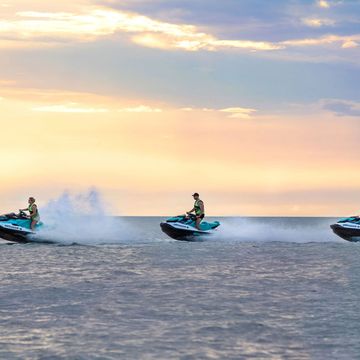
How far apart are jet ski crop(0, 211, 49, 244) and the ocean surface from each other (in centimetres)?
167

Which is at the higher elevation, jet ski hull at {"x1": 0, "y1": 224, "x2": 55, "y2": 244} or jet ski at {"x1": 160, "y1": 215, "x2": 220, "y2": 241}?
jet ski at {"x1": 160, "y1": 215, "x2": 220, "y2": 241}

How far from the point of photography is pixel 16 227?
140ft

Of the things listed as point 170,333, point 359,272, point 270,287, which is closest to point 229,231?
point 359,272

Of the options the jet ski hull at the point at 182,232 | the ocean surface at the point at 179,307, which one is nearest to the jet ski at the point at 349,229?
the ocean surface at the point at 179,307

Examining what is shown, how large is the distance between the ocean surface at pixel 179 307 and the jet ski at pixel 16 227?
1.67m

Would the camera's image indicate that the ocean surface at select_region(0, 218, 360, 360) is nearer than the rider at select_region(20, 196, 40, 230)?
Yes

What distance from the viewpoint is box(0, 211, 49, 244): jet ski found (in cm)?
4244

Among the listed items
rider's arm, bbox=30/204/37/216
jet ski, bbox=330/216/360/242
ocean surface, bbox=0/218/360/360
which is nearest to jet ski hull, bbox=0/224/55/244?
rider's arm, bbox=30/204/37/216

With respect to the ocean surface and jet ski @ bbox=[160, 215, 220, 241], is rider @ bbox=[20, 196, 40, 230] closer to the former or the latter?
the ocean surface

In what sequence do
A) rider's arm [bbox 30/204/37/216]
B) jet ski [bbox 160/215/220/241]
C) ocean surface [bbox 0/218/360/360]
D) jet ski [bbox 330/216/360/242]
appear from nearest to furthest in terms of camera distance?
1. ocean surface [bbox 0/218/360/360]
2. rider's arm [bbox 30/204/37/216]
3. jet ski [bbox 160/215/220/241]
4. jet ski [bbox 330/216/360/242]

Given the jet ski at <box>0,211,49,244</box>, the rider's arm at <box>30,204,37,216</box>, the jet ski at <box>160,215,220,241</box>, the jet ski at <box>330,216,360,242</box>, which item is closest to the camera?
the jet ski at <box>0,211,49,244</box>

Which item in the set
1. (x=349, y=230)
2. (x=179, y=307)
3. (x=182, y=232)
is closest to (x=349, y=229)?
(x=349, y=230)

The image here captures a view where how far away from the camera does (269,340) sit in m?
16.8

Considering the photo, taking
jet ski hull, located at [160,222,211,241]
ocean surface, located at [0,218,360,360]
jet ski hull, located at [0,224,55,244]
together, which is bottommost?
ocean surface, located at [0,218,360,360]
